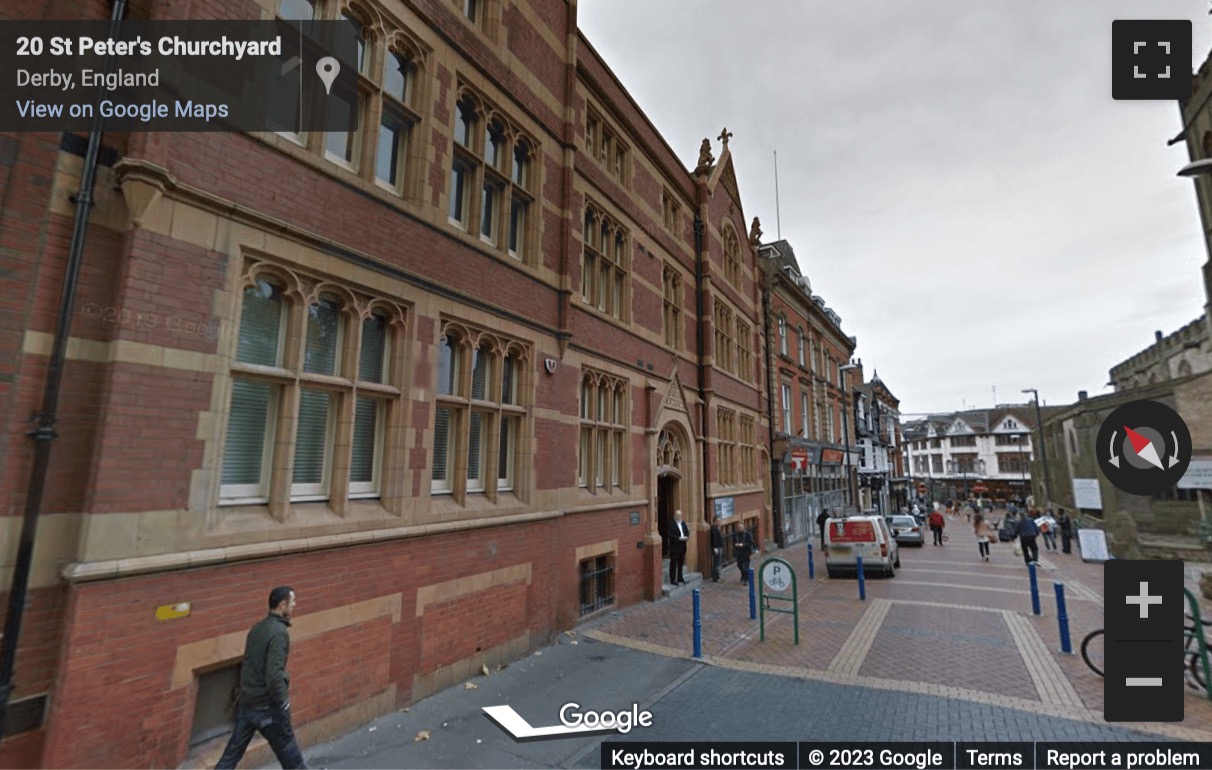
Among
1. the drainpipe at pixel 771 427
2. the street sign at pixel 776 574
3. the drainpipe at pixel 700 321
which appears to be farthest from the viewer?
the drainpipe at pixel 771 427

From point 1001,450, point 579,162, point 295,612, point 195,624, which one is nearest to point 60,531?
point 195,624

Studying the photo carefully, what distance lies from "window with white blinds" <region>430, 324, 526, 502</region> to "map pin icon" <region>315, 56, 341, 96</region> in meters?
3.33

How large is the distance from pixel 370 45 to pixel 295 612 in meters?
7.03

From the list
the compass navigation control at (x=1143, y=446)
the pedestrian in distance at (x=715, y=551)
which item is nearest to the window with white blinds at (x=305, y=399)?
the compass navigation control at (x=1143, y=446)

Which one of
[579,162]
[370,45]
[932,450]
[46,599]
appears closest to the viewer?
[46,599]

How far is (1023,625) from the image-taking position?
33.7 ft

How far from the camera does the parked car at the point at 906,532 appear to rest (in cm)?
2559

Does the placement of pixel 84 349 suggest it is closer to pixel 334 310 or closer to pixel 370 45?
pixel 334 310

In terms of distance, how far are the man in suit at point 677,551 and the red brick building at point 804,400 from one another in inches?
388

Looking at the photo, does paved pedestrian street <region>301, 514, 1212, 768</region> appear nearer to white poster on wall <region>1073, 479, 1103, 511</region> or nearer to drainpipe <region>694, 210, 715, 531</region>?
white poster on wall <region>1073, 479, 1103, 511</region>

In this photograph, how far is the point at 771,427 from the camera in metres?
23.6

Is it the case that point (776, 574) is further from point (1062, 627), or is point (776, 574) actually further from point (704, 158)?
point (704, 158)

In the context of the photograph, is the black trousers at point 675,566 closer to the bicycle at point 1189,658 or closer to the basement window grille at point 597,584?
the basement window grille at point 597,584

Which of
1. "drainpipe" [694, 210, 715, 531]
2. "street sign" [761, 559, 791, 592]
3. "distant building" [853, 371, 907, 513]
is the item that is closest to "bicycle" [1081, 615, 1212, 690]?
"street sign" [761, 559, 791, 592]
